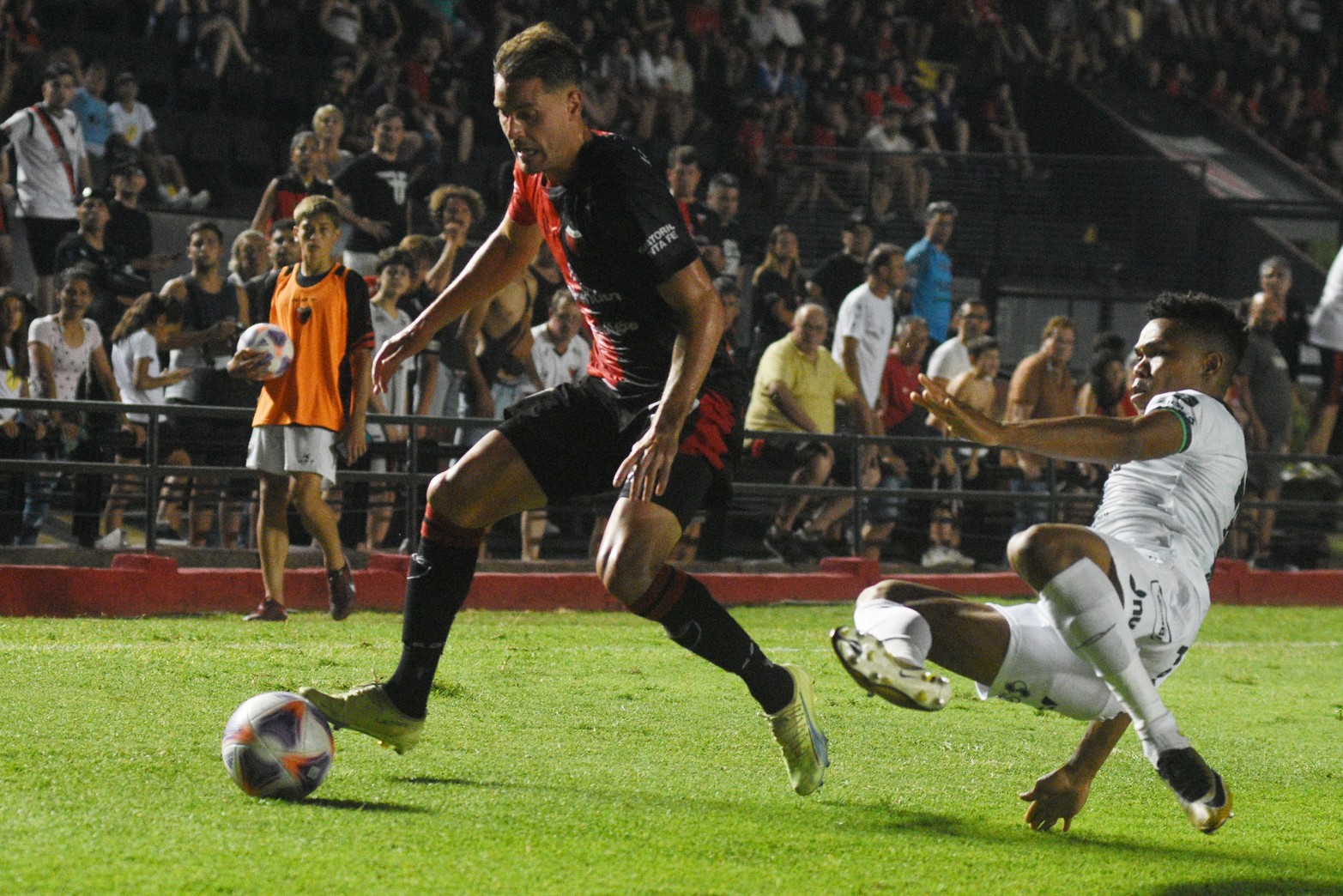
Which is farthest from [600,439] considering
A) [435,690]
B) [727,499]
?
[435,690]

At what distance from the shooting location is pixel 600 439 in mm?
5660

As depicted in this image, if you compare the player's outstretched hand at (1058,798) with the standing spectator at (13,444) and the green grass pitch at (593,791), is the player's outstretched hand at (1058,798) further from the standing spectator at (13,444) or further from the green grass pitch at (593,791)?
the standing spectator at (13,444)

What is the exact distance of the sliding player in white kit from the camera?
15.3ft

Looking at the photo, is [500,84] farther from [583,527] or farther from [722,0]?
[722,0]

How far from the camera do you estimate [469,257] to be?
13.2 m

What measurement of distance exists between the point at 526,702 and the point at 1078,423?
3.25 m

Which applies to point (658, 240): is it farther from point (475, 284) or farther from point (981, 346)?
point (981, 346)

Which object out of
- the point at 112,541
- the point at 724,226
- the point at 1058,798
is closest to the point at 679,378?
the point at 1058,798

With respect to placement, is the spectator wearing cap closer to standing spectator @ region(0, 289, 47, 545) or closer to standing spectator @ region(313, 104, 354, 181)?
standing spectator @ region(313, 104, 354, 181)

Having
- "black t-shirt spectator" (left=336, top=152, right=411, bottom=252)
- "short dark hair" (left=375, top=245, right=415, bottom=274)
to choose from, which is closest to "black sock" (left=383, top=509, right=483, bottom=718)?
"short dark hair" (left=375, top=245, right=415, bottom=274)

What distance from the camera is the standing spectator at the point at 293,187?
12.9 meters

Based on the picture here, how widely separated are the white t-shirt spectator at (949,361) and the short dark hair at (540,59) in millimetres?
9142

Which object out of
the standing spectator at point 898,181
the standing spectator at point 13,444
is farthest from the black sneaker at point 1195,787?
the standing spectator at point 898,181

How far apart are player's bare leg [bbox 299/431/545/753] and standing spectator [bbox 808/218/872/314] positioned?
10.0m
